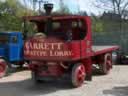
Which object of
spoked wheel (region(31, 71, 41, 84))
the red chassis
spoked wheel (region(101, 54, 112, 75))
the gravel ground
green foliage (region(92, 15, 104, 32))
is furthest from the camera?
green foliage (region(92, 15, 104, 32))

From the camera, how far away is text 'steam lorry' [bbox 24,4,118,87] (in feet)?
46.6

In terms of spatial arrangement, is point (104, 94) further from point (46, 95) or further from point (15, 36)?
point (15, 36)

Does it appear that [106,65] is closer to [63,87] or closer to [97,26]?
[63,87]

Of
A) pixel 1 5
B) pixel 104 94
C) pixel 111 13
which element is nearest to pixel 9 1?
pixel 1 5

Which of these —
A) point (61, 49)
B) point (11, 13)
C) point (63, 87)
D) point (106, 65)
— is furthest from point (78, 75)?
point (11, 13)

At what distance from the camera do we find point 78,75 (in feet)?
48.6

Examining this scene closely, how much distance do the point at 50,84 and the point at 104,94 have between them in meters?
2.93

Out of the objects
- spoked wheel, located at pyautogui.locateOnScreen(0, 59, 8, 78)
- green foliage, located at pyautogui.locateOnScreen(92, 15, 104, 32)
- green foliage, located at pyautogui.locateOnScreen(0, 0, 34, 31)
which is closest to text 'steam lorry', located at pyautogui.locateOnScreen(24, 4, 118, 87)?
spoked wheel, located at pyautogui.locateOnScreen(0, 59, 8, 78)

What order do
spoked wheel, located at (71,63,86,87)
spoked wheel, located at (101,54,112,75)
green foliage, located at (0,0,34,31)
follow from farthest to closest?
green foliage, located at (0,0,34,31) → spoked wheel, located at (101,54,112,75) → spoked wheel, located at (71,63,86,87)

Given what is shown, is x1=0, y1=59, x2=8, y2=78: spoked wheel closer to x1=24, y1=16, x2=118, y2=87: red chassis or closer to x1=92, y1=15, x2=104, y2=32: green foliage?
x1=24, y1=16, x2=118, y2=87: red chassis

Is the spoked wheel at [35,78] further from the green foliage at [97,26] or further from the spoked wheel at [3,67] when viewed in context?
the green foliage at [97,26]

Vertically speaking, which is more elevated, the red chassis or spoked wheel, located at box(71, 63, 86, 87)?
the red chassis

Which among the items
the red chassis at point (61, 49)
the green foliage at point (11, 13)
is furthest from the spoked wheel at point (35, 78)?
the green foliage at point (11, 13)

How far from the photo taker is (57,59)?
14219mm
